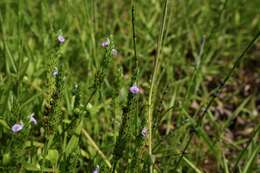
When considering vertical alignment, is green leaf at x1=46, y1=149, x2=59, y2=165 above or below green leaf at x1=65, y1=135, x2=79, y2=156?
below

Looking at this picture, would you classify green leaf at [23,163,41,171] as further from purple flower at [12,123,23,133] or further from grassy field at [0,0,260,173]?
purple flower at [12,123,23,133]

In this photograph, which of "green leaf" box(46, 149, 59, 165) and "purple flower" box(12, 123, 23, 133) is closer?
"purple flower" box(12, 123, 23, 133)

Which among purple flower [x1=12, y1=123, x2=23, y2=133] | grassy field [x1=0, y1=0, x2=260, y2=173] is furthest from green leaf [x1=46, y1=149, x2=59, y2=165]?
purple flower [x1=12, y1=123, x2=23, y2=133]

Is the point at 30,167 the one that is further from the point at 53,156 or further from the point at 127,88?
the point at 127,88

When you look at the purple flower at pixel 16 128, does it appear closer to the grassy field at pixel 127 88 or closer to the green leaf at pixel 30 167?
the grassy field at pixel 127 88

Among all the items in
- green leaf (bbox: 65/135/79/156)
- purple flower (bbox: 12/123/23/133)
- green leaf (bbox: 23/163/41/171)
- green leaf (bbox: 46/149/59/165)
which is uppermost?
green leaf (bbox: 65/135/79/156)

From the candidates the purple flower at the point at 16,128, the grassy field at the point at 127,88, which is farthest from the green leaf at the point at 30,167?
the purple flower at the point at 16,128

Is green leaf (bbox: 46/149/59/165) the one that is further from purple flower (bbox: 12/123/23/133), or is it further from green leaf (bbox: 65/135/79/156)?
purple flower (bbox: 12/123/23/133)

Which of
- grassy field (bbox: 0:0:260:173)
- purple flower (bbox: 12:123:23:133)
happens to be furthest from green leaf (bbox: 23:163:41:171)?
purple flower (bbox: 12:123:23:133)

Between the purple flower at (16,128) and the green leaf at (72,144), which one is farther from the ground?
the green leaf at (72,144)
